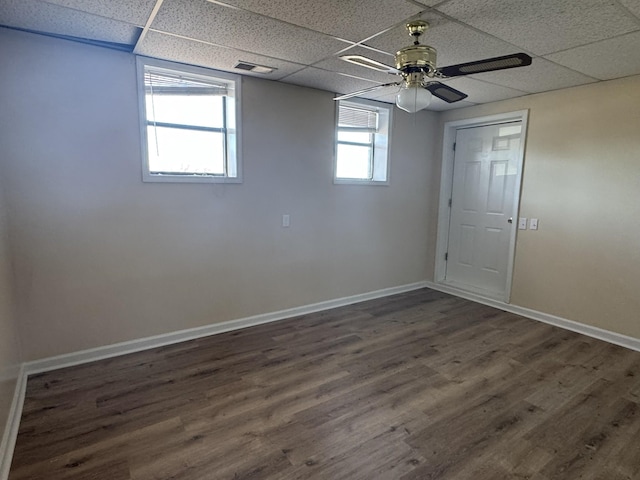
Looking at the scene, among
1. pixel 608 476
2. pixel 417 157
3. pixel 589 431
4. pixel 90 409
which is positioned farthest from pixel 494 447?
pixel 417 157

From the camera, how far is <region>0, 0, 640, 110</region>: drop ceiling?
196 cm

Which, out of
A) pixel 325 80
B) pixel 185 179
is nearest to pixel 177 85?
pixel 185 179

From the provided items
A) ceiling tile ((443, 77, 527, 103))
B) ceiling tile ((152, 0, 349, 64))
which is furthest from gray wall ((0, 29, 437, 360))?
ceiling tile ((443, 77, 527, 103))

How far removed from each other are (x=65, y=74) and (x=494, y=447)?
373cm

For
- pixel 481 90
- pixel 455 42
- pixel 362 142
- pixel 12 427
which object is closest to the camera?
pixel 12 427

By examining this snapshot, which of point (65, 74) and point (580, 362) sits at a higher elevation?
point (65, 74)

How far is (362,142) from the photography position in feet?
14.4

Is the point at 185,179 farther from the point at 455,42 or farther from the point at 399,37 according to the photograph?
the point at 455,42

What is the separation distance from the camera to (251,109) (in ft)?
11.0

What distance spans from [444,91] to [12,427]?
10.8 ft

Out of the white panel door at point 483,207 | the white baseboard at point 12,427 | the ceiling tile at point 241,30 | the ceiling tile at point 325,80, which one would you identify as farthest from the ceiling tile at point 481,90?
the white baseboard at point 12,427

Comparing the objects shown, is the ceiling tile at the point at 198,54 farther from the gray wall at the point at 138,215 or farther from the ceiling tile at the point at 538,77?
the ceiling tile at the point at 538,77

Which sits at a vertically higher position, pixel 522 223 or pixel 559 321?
pixel 522 223

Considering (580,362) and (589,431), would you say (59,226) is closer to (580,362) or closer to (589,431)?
(589,431)
